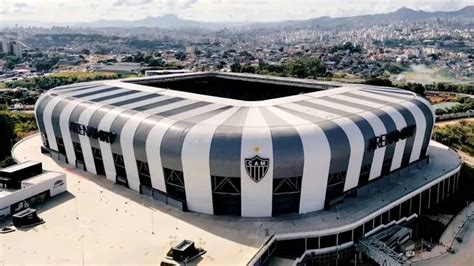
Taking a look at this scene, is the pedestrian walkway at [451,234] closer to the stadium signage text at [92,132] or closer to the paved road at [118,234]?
the paved road at [118,234]

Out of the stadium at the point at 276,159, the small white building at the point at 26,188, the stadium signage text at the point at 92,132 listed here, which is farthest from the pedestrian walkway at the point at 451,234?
the small white building at the point at 26,188

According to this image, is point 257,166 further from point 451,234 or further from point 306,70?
point 306,70

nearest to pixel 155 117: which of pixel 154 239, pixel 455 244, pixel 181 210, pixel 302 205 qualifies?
pixel 181 210

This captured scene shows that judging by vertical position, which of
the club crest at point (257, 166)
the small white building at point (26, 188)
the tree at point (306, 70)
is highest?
the club crest at point (257, 166)

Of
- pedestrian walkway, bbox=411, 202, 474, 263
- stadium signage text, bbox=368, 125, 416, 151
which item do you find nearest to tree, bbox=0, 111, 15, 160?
stadium signage text, bbox=368, 125, 416, 151

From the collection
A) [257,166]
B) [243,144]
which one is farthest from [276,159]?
[243,144]

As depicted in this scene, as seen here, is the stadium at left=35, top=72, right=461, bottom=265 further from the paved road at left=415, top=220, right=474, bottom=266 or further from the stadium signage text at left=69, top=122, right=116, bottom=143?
the paved road at left=415, top=220, right=474, bottom=266
